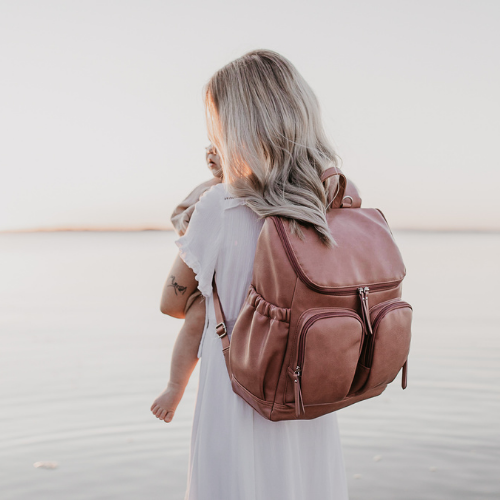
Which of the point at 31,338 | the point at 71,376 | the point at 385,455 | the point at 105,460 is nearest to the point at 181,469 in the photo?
the point at 105,460

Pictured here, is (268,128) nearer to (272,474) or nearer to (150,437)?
(272,474)

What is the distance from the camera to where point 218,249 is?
1223 millimetres

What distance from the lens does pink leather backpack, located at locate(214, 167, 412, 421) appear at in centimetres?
108

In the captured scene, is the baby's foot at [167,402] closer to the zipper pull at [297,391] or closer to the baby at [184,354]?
the baby at [184,354]

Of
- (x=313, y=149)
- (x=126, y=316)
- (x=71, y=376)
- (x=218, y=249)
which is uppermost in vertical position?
(x=313, y=149)

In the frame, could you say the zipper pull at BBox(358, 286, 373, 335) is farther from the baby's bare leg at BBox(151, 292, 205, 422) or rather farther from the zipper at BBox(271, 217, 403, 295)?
the baby's bare leg at BBox(151, 292, 205, 422)

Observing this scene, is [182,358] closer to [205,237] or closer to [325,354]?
[205,237]

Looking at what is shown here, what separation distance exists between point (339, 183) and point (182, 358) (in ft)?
2.07

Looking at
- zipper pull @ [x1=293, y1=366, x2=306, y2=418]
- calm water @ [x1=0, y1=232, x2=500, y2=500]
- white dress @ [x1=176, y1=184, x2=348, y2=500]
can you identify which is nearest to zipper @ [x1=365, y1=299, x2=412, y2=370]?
zipper pull @ [x1=293, y1=366, x2=306, y2=418]

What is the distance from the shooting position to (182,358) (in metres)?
1.41

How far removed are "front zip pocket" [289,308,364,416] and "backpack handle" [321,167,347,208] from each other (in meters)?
0.27

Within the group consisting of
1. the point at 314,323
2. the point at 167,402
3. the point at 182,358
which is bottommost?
the point at 167,402

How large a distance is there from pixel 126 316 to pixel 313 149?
20.6 ft

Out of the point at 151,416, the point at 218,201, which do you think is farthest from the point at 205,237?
the point at 151,416
